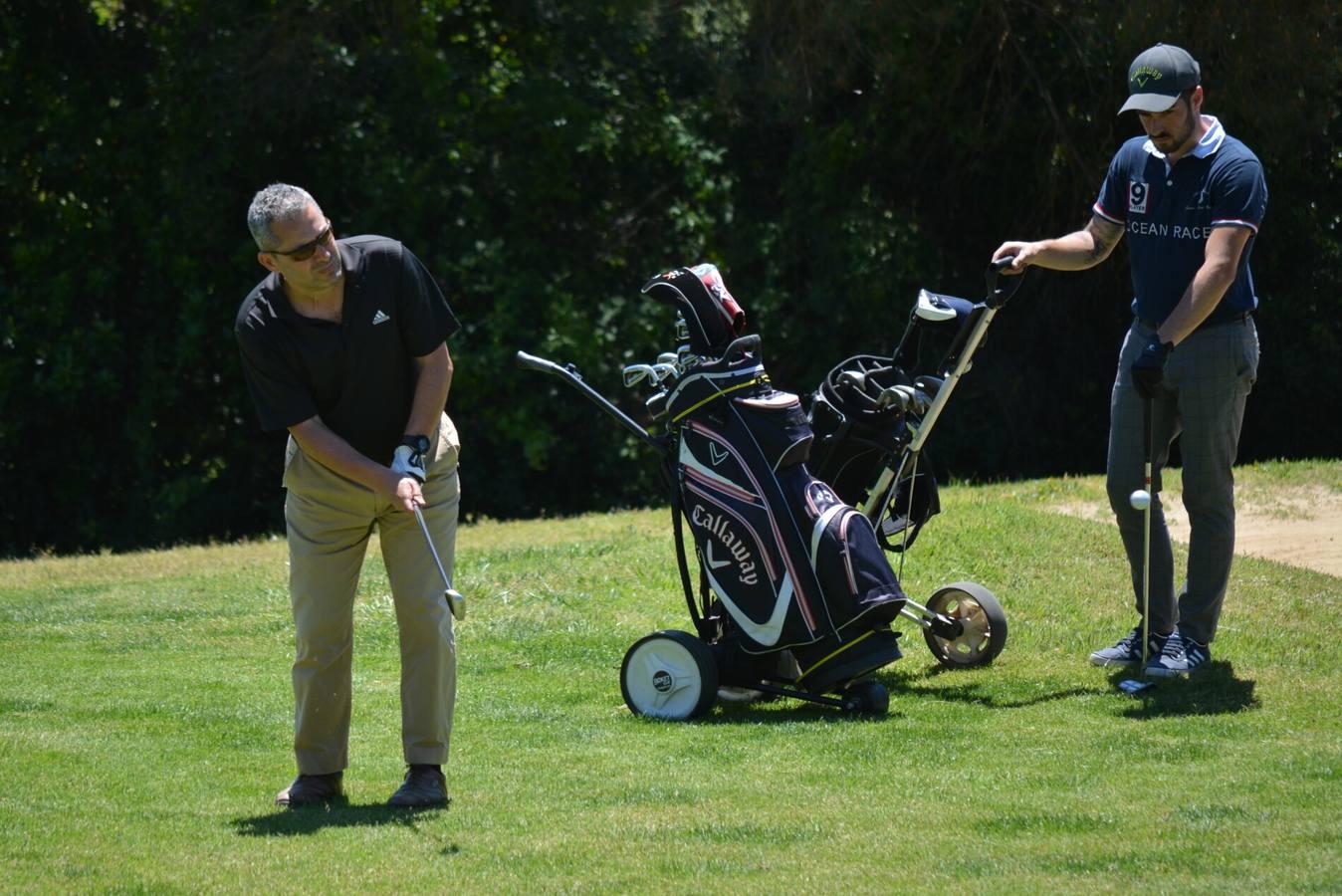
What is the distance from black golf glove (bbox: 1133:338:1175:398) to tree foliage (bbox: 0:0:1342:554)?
31.0 ft

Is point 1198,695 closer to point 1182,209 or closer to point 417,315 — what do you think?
point 1182,209

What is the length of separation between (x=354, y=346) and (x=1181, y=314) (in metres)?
2.95

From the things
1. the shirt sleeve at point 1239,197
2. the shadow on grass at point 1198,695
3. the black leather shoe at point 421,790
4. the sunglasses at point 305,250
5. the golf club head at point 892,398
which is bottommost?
the black leather shoe at point 421,790

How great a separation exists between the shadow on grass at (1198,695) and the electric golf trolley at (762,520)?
89cm

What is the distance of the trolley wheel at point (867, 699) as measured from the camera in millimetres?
6203

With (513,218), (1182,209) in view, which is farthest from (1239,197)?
(513,218)

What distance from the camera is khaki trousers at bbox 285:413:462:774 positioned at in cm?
509

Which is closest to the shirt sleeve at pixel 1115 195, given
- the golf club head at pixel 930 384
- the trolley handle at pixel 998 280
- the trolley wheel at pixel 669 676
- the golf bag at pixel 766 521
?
the trolley handle at pixel 998 280

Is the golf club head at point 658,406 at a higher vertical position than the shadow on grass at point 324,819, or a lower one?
higher

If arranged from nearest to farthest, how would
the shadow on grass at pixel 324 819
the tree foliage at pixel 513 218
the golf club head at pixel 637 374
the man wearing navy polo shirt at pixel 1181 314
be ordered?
the shadow on grass at pixel 324 819, the man wearing navy polo shirt at pixel 1181 314, the golf club head at pixel 637 374, the tree foliage at pixel 513 218

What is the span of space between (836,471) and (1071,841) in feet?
8.39

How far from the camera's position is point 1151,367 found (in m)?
Answer: 6.13

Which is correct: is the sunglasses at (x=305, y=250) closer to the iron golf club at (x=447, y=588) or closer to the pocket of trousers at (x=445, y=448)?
the pocket of trousers at (x=445, y=448)

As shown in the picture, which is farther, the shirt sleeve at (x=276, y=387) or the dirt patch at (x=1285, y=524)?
the dirt patch at (x=1285, y=524)
